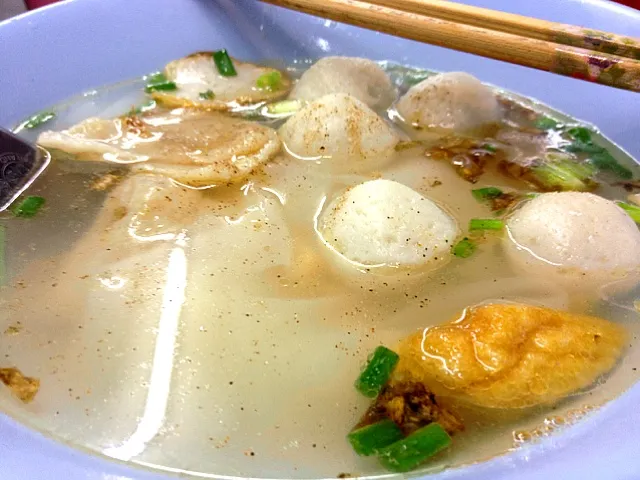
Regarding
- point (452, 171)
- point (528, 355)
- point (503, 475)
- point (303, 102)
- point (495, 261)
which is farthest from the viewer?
point (303, 102)

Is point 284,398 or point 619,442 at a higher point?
point 619,442

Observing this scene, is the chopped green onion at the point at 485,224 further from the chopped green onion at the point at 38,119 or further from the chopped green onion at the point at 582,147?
the chopped green onion at the point at 38,119

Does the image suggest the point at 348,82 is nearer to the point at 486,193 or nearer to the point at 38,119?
the point at 486,193

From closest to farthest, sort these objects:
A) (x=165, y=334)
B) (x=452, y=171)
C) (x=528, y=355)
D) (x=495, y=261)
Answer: (x=528, y=355) → (x=165, y=334) → (x=495, y=261) → (x=452, y=171)

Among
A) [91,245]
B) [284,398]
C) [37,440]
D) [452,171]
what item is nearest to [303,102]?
[452,171]

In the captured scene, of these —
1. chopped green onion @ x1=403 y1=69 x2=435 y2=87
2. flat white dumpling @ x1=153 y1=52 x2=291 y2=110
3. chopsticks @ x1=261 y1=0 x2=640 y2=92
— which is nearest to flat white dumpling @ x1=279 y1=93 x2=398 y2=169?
chopsticks @ x1=261 y1=0 x2=640 y2=92

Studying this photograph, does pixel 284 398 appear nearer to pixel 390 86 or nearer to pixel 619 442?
pixel 619 442

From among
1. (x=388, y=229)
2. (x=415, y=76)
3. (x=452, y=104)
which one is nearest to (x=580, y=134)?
(x=452, y=104)
